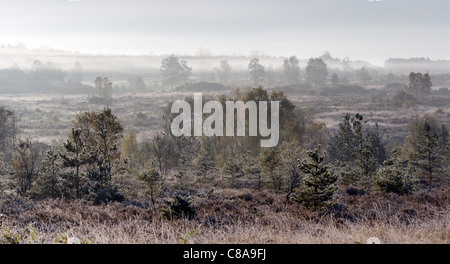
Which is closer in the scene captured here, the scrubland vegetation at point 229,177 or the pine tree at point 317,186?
the scrubland vegetation at point 229,177

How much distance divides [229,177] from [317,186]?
621 inches

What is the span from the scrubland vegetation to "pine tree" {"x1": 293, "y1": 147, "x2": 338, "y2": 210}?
0.04 meters

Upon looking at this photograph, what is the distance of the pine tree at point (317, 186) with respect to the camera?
10.4 meters

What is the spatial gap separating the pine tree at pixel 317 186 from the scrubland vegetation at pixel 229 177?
A: 4 centimetres

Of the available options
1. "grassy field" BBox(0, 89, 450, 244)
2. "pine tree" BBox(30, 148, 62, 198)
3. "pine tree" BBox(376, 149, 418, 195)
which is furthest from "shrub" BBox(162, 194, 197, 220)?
"pine tree" BBox(30, 148, 62, 198)

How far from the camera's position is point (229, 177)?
26078 mm

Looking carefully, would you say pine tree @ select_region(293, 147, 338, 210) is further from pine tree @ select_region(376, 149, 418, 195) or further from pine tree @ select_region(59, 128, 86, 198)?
pine tree @ select_region(59, 128, 86, 198)

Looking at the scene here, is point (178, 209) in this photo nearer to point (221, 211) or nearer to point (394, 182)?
point (221, 211)

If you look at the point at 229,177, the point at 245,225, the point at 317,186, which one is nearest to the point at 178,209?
the point at 245,225

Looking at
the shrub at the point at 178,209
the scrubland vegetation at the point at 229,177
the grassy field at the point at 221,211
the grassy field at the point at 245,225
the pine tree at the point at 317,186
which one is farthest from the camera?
the pine tree at the point at 317,186

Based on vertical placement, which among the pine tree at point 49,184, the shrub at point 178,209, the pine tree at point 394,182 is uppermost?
the shrub at point 178,209

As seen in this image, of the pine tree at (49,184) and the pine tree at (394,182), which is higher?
the pine tree at (394,182)

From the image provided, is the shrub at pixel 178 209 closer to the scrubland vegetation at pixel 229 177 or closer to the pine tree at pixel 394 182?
the scrubland vegetation at pixel 229 177

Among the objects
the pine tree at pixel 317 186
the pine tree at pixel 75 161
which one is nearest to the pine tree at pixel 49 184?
the pine tree at pixel 75 161
